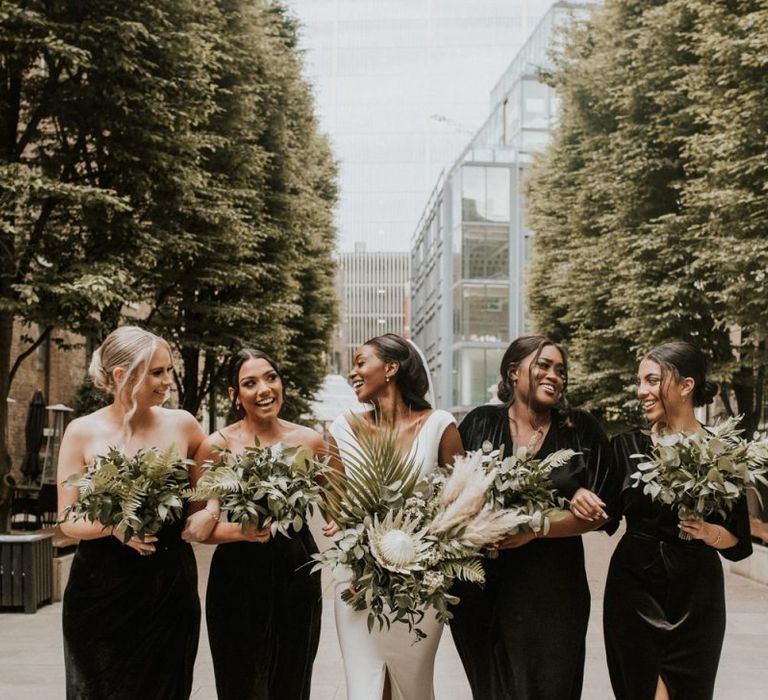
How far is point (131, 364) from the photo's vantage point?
15.3 feet

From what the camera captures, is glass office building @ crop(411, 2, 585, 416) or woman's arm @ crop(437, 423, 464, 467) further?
glass office building @ crop(411, 2, 585, 416)

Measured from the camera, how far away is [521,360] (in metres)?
5.17

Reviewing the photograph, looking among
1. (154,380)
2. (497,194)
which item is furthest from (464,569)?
(497,194)

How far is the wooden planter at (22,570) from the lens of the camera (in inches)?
482

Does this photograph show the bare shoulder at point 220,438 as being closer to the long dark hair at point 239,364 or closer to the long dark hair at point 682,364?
the long dark hair at point 239,364

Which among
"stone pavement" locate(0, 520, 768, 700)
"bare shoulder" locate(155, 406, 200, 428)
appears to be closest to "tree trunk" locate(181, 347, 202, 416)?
"stone pavement" locate(0, 520, 768, 700)

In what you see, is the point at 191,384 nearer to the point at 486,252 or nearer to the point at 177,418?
the point at 177,418

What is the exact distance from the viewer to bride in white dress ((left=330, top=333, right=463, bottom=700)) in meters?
4.84

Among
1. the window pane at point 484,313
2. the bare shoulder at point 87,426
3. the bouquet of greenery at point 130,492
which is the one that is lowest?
the bouquet of greenery at point 130,492

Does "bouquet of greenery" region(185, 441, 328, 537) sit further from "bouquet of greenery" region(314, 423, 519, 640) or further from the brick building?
the brick building

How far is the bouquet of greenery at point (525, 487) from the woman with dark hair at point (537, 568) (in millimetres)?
129

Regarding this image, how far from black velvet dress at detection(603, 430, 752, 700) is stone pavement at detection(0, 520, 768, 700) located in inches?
97.3

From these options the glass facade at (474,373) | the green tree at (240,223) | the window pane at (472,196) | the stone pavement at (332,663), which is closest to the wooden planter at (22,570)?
the stone pavement at (332,663)

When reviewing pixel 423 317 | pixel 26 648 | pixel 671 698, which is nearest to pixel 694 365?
pixel 671 698
